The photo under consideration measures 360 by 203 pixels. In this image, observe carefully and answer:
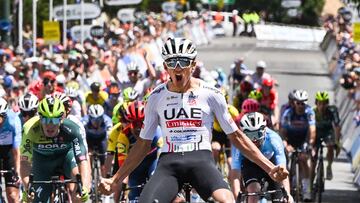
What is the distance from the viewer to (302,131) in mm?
17266

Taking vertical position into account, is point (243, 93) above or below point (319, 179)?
above

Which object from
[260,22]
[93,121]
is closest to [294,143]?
[93,121]

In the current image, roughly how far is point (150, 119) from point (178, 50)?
60 centimetres

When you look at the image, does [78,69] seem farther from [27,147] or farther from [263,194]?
[263,194]

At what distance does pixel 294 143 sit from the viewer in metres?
17.6

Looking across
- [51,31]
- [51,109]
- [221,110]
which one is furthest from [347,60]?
[221,110]

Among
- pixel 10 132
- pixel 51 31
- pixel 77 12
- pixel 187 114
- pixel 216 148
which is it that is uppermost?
pixel 187 114

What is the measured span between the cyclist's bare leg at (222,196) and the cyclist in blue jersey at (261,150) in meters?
3.25

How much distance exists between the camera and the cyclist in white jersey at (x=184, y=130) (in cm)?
880

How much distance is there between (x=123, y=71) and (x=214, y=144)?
7.73m

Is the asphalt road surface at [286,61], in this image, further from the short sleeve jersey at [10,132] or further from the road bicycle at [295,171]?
the short sleeve jersey at [10,132]

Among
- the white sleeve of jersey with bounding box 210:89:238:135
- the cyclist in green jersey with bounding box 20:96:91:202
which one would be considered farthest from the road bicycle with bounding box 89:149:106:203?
the white sleeve of jersey with bounding box 210:89:238:135

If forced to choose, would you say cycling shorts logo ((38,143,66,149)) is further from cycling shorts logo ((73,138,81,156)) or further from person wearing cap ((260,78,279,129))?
person wearing cap ((260,78,279,129))

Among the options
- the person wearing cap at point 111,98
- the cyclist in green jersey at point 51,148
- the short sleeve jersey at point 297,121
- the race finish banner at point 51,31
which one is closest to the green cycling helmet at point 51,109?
the cyclist in green jersey at point 51,148
